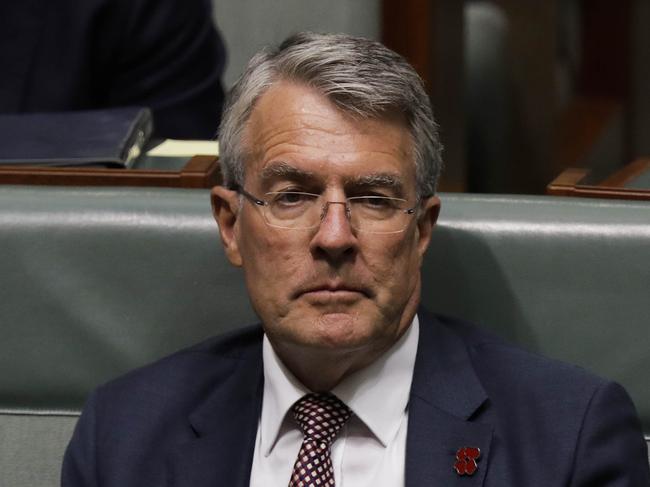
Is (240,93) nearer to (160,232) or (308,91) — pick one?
(308,91)

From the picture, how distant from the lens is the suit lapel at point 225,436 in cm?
167

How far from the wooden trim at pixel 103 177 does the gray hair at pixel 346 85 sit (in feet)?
0.65

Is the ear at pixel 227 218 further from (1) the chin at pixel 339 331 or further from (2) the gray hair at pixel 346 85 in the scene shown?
(1) the chin at pixel 339 331

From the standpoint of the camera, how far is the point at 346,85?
160cm

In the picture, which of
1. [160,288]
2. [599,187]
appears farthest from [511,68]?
[160,288]

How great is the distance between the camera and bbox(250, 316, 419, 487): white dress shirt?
5.41ft

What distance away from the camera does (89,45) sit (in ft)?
8.79

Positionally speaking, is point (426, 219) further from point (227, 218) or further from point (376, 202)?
point (227, 218)

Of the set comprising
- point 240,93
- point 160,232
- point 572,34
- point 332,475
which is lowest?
point 572,34

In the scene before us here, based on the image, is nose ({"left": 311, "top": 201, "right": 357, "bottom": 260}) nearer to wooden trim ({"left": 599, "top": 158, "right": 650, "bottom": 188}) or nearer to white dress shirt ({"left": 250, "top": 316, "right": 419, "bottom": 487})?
white dress shirt ({"left": 250, "top": 316, "right": 419, "bottom": 487})

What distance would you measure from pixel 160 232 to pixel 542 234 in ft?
1.54

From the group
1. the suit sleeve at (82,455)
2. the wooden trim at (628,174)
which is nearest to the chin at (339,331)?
the suit sleeve at (82,455)

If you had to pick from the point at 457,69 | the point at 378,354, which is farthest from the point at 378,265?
the point at 457,69

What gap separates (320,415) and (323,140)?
318 millimetres
